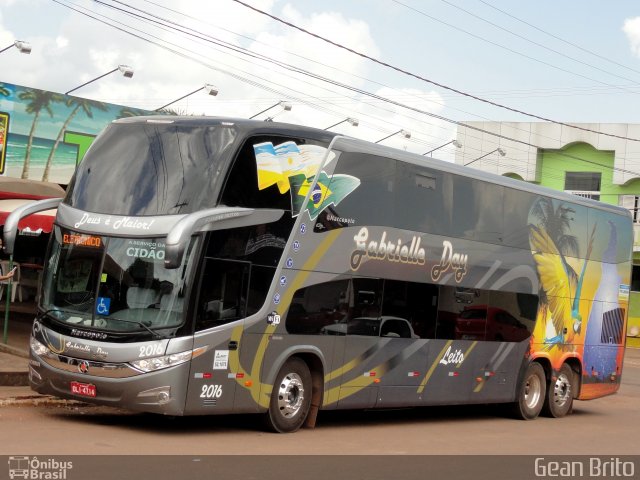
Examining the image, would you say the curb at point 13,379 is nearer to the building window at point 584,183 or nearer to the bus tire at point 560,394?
the bus tire at point 560,394

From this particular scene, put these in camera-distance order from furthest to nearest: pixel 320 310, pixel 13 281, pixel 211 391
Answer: pixel 13 281 < pixel 320 310 < pixel 211 391

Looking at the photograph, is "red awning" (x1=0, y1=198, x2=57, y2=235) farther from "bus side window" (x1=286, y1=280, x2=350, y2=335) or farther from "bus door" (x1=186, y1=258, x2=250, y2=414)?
"bus door" (x1=186, y1=258, x2=250, y2=414)

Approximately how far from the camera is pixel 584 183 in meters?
54.1

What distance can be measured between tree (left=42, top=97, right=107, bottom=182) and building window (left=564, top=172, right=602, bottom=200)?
32257 mm

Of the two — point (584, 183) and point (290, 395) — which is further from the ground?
point (584, 183)

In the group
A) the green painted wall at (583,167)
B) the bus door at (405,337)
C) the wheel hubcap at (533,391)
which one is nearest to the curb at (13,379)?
the bus door at (405,337)

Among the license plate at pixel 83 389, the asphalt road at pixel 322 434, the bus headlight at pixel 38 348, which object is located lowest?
the asphalt road at pixel 322 434

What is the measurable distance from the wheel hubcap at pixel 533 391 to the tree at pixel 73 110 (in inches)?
497

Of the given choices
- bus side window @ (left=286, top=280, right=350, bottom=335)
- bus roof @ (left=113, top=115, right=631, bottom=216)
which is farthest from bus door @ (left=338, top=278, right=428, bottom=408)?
bus roof @ (left=113, top=115, right=631, bottom=216)

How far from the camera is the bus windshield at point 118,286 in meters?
12.7

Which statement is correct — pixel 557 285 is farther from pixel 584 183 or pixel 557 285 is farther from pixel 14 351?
pixel 584 183

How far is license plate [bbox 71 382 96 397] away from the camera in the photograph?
12766mm
